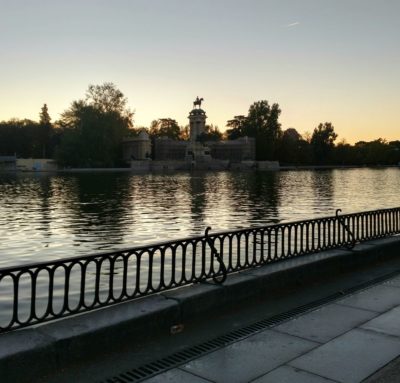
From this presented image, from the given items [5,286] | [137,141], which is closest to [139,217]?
[5,286]

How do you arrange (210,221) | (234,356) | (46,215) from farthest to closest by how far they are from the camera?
(46,215) → (210,221) → (234,356)

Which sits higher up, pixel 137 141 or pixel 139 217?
pixel 137 141

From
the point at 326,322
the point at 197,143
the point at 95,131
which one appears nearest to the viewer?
the point at 326,322

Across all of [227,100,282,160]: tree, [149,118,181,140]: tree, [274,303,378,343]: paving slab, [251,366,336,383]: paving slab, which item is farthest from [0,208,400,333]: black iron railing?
[149,118,181,140]: tree

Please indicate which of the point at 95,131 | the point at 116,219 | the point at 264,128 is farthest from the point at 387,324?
the point at 264,128

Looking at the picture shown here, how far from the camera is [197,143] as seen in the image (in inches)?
5315

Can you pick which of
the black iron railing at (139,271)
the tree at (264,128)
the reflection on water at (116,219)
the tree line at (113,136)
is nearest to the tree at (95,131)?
the tree line at (113,136)

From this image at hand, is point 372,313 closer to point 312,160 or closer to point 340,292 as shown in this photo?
point 340,292

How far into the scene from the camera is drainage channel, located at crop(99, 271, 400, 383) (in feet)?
16.0

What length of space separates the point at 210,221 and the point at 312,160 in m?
154

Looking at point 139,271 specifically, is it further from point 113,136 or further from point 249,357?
point 113,136

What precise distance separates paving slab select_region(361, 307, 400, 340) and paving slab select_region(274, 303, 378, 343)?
119mm

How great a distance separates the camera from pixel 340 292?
26.5 ft

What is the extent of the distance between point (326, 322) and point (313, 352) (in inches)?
44.6
